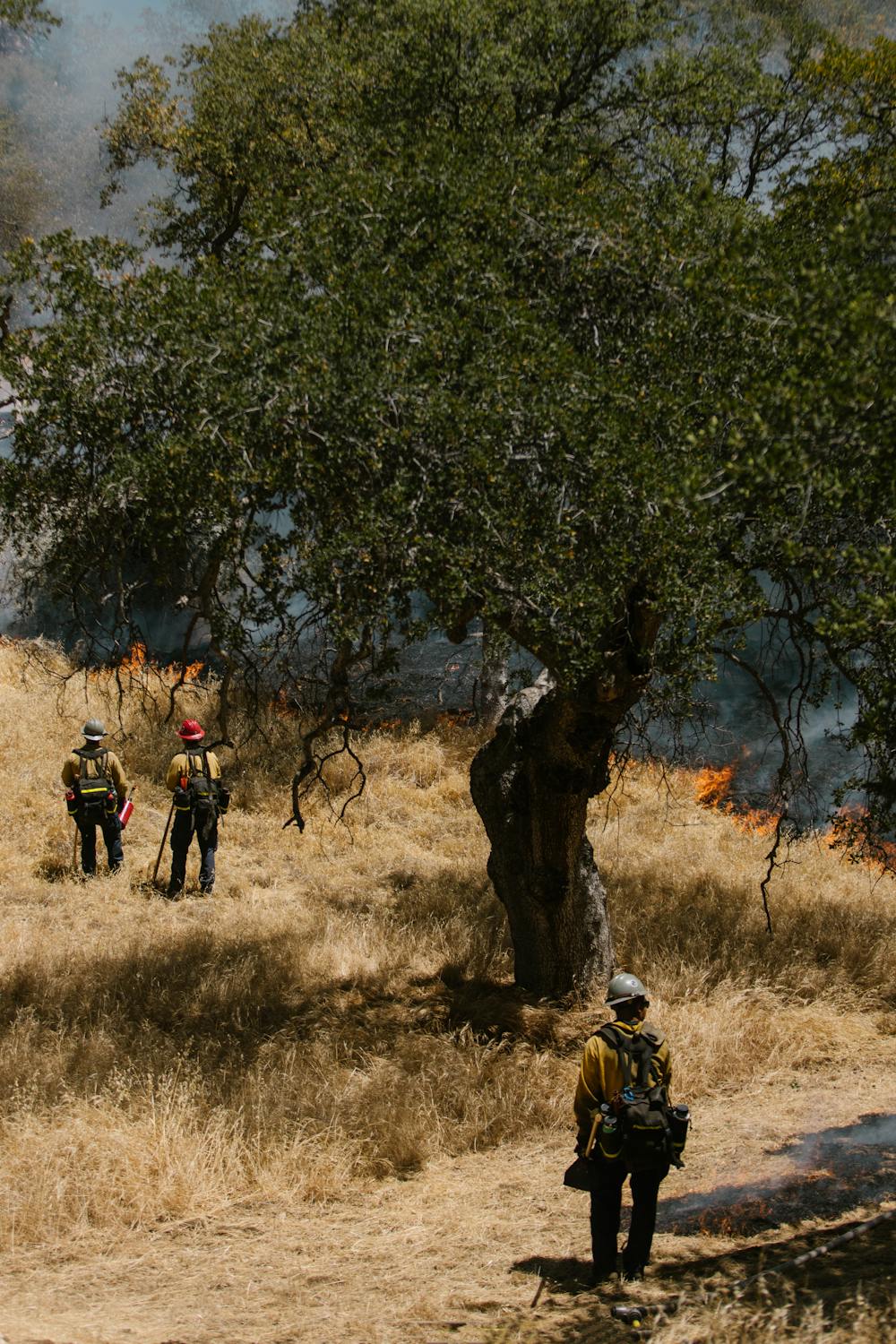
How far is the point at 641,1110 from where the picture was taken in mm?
6254

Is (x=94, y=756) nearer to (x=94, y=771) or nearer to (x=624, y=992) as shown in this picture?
(x=94, y=771)

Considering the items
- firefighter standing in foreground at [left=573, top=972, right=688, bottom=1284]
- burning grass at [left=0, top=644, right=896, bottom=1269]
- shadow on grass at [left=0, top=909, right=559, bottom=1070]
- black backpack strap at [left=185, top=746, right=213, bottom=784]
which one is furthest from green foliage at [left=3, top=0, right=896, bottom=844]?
black backpack strap at [left=185, top=746, right=213, bottom=784]

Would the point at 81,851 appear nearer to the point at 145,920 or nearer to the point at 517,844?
the point at 145,920

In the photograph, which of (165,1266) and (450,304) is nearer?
(165,1266)

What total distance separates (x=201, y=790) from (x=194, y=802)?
143 mm

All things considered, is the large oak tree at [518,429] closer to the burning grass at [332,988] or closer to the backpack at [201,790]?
the burning grass at [332,988]

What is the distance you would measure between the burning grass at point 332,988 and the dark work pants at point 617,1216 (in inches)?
87.9

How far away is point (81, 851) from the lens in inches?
550

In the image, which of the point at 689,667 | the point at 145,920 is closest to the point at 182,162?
the point at 145,920

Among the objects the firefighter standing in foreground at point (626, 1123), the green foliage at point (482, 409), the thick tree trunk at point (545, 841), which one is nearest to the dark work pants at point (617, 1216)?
the firefighter standing in foreground at point (626, 1123)

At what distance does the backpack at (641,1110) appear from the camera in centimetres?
625

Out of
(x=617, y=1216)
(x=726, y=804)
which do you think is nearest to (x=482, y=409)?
(x=617, y=1216)

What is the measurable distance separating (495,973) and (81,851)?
5032 mm

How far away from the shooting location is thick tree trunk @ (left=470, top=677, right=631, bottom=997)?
10.5 m
